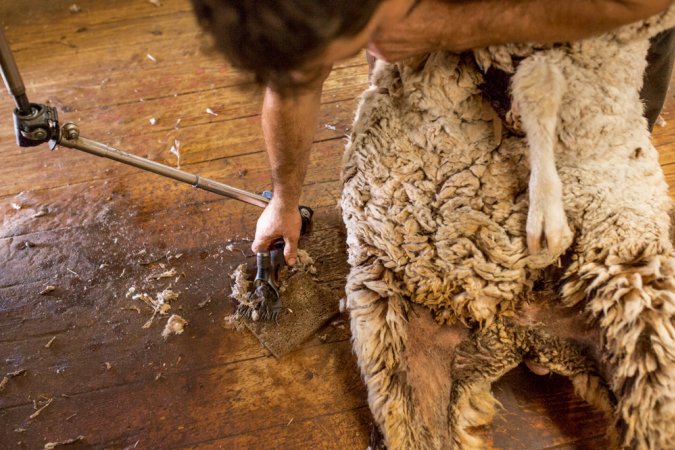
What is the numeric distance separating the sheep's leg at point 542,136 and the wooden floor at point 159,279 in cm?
37

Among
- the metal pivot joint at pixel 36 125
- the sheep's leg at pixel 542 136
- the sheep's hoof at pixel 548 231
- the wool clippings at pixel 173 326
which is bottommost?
the wool clippings at pixel 173 326

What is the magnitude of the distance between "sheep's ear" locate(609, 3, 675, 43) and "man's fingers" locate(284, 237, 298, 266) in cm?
68

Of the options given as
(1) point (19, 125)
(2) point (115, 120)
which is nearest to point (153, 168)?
(1) point (19, 125)

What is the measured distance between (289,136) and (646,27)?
58 cm

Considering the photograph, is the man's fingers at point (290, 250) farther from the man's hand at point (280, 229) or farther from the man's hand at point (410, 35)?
the man's hand at point (410, 35)

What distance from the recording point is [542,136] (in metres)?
0.87

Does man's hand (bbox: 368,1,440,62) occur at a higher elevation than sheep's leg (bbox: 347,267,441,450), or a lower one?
higher

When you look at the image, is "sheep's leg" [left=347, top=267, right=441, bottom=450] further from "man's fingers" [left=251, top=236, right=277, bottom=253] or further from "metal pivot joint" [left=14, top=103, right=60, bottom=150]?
→ "metal pivot joint" [left=14, top=103, right=60, bottom=150]

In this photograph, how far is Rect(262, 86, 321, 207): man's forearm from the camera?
1020 mm

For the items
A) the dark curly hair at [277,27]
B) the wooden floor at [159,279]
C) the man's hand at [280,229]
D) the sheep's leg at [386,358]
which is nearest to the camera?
the dark curly hair at [277,27]

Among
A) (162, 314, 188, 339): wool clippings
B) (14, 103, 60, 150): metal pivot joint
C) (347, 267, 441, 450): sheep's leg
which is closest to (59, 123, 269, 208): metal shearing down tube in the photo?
(14, 103, 60, 150): metal pivot joint

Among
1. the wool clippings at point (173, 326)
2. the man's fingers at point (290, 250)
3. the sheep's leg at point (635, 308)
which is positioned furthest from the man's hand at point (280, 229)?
the sheep's leg at point (635, 308)

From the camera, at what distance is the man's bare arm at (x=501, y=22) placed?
82cm

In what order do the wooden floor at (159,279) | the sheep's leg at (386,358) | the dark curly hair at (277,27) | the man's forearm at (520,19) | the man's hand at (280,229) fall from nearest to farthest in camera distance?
the dark curly hair at (277,27)
the man's forearm at (520,19)
the sheep's leg at (386,358)
the wooden floor at (159,279)
the man's hand at (280,229)
